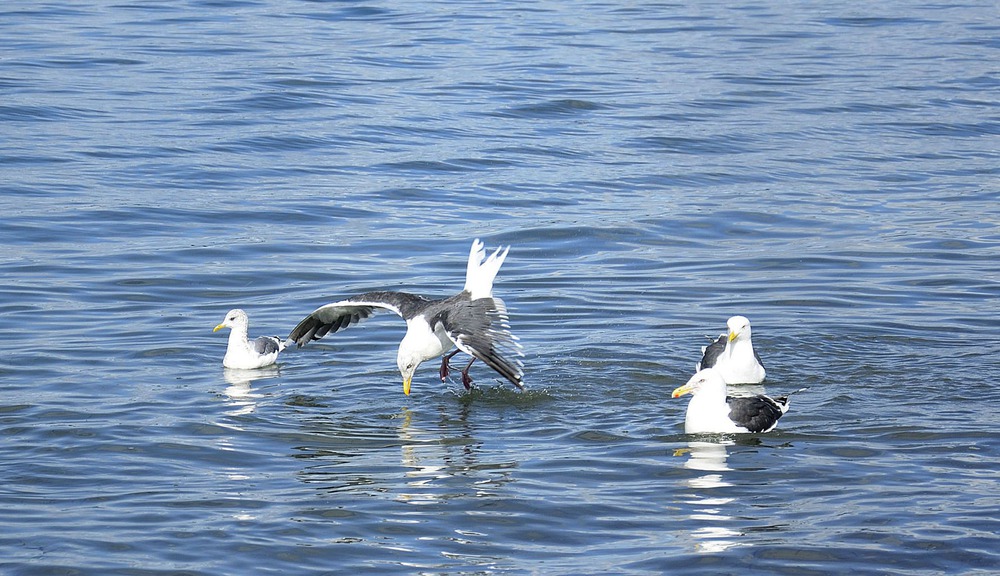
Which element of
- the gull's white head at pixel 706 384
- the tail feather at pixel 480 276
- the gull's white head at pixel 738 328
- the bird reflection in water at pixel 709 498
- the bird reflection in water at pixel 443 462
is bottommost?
the bird reflection in water at pixel 443 462

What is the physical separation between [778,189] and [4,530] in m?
13.7

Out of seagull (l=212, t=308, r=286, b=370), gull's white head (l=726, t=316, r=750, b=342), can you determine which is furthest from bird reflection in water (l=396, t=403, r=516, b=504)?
gull's white head (l=726, t=316, r=750, b=342)

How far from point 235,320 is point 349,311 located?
1014 millimetres

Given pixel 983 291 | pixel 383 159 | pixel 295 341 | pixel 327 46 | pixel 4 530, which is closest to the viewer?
pixel 4 530

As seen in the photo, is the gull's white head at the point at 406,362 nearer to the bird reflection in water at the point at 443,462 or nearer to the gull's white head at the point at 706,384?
the bird reflection in water at the point at 443,462

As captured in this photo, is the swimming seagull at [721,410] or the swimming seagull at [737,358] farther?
the swimming seagull at [737,358]

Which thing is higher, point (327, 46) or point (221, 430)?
point (327, 46)

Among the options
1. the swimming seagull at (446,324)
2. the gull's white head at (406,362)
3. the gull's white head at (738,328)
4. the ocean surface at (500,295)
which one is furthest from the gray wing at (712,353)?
the gull's white head at (406,362)

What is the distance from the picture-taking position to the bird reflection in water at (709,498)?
826 cm

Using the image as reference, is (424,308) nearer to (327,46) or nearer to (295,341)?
(295,341)

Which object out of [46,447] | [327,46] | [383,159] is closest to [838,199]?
[383,159]

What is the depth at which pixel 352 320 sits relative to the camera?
13.3 m

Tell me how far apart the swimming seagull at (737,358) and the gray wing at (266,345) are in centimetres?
371

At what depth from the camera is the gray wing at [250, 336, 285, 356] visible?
40.7 ft
